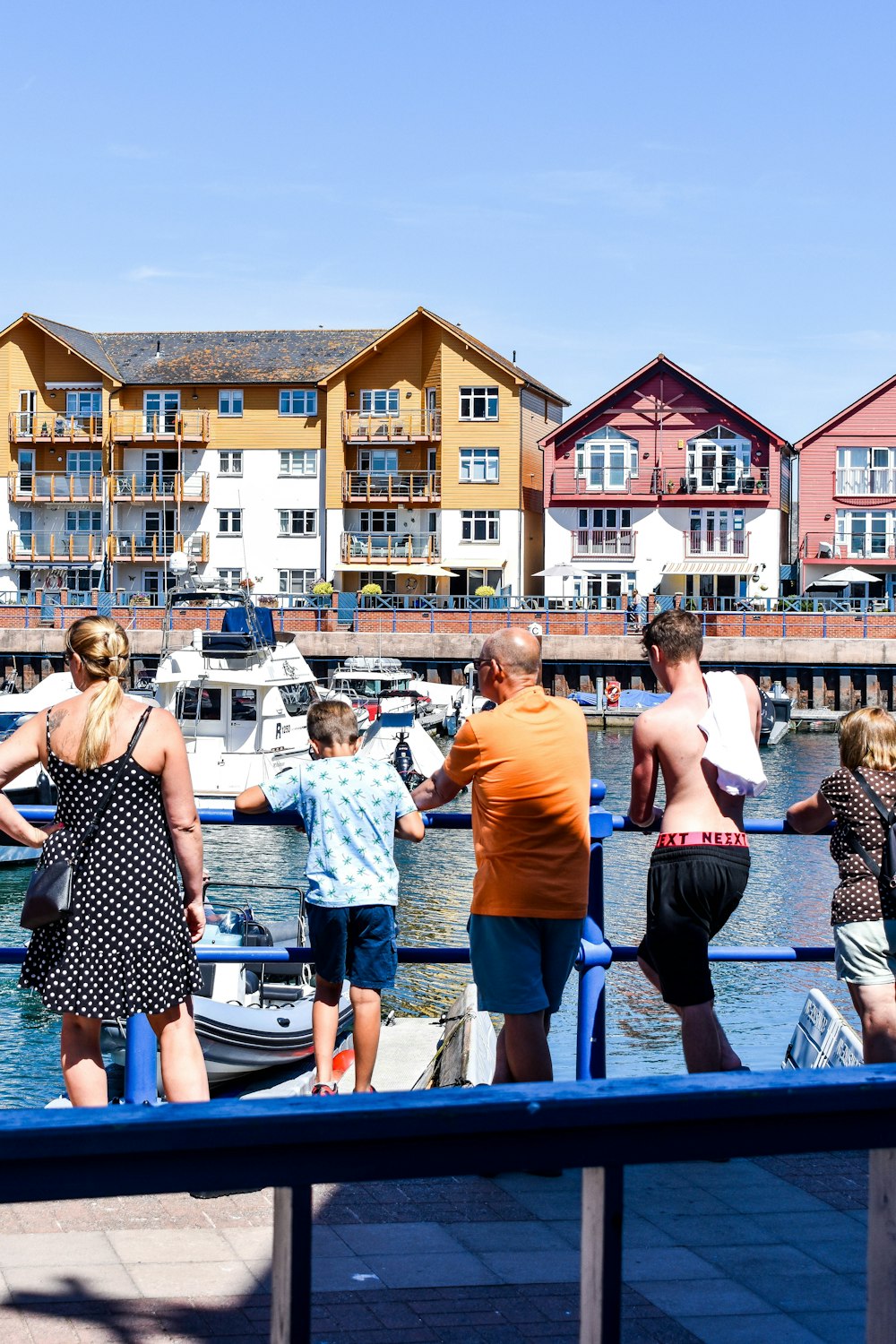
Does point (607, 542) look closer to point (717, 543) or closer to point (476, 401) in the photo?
point (717, 543)

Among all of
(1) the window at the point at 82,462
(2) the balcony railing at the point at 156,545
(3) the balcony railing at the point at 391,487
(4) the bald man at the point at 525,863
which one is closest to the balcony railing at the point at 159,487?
(1) the window at the point at 82,462

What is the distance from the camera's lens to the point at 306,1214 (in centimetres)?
220

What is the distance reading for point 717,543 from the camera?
64.2 meters

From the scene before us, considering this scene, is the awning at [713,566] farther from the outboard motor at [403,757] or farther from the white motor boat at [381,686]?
the outboard motor at [403,757]

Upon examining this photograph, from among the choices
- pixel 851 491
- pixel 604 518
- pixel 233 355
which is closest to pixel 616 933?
pixel 604 518

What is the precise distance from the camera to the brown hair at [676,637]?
16.1 ft

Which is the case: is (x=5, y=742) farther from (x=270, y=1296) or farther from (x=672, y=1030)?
(x=672, y=1030)

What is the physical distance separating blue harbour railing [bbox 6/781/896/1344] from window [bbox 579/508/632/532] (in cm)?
6336

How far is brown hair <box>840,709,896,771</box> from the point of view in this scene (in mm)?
5105

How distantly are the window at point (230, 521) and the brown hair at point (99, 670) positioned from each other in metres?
63.2

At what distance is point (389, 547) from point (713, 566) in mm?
13519

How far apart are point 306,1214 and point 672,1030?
14796mm

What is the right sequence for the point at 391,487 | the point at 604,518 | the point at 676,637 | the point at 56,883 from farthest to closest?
the point at 604,518 < the point at 391,487 < the point at 676,637 < the point at 56,883

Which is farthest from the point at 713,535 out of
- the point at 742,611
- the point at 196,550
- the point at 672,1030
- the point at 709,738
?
the point at 709,738
